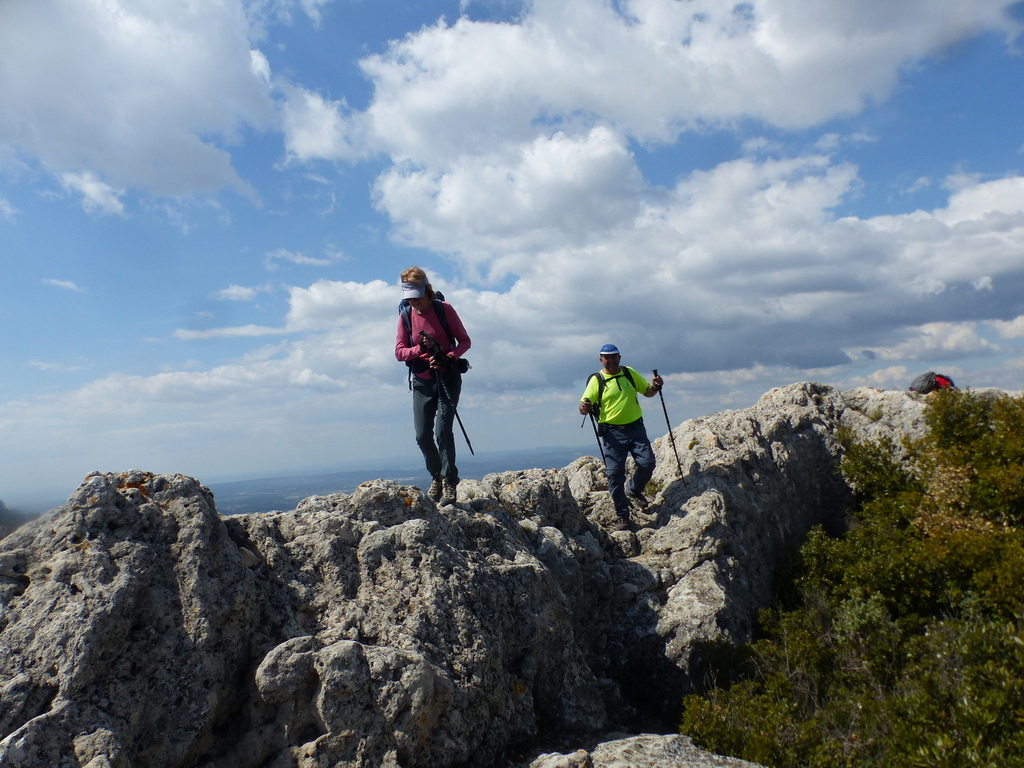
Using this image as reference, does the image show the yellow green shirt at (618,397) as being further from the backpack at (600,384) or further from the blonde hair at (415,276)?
the blonde hair at (415,276)

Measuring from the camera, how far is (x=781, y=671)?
8.98m

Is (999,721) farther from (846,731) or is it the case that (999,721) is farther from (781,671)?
(781,671)

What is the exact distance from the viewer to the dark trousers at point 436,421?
9.62m

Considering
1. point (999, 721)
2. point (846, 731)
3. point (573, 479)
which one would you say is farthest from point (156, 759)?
point (573, 479)

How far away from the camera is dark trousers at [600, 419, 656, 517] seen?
41.8 ft

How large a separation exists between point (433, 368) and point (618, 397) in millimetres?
4926

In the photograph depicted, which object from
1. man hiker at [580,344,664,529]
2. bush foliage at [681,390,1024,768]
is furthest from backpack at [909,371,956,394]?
man hiker at [580,344,664,529]

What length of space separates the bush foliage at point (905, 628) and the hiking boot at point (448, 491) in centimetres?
415

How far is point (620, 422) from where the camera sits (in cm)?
1297

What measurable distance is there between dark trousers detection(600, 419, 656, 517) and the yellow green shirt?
156mm

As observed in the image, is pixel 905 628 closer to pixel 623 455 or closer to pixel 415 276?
pixel 623 455

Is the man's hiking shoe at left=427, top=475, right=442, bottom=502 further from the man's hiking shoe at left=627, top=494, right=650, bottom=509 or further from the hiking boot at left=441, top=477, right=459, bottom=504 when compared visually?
the man's hiking shoe at left=627, top=494, right=650, bottom=509

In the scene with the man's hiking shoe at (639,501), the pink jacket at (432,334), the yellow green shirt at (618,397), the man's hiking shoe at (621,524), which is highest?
the pink jacket at (432,334)

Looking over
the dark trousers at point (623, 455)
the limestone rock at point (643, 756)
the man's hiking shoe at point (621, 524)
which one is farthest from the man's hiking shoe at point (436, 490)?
the man's hiking shoe at point (621, 524)
